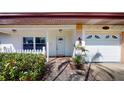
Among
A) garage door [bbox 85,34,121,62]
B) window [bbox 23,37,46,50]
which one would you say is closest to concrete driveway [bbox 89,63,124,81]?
garage door [bbox 85,34,121,62]

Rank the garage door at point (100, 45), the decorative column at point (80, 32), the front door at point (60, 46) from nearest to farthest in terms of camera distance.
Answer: the decorative column at point (80, 32) < the garage door at point (100, 45) < the front door at point (60, 46)

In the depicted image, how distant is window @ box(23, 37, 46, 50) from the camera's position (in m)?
23.1

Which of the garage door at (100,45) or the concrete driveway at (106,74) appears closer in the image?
the concrete driveway at (106,74)

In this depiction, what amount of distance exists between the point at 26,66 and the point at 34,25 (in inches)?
419

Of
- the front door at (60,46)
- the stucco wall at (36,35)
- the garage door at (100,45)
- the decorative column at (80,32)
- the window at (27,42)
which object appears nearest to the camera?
the decorative column at (80,32)

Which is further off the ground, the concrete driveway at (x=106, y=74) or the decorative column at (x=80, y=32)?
the decorative column at (x=80, y=32)

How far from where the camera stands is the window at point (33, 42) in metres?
23.1

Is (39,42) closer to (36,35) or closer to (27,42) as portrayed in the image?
(36,35)

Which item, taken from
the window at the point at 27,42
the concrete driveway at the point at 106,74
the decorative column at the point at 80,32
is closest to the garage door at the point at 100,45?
the decorative column at the point at 80,32

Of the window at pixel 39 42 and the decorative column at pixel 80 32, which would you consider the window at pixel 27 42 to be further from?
the decorative column at pixel 80 32

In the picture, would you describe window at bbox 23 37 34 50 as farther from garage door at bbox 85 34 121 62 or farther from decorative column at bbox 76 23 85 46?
garage door at bbox 85 34 121 62

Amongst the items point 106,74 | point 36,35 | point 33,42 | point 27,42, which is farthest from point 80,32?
point 106,74
